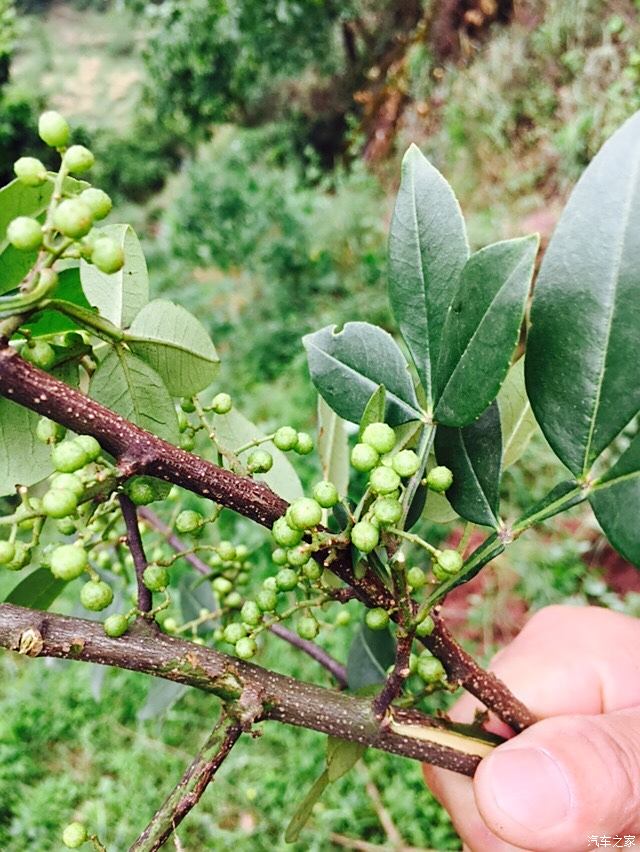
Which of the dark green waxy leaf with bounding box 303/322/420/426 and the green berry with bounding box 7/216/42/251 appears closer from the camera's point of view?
the green berry with bounding box 7/216/42/251

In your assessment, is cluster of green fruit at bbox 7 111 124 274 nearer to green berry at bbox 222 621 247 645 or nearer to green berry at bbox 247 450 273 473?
green berry at bbox 247 450 273 473

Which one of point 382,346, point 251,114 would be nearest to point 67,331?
point 382,346

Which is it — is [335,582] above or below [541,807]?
above

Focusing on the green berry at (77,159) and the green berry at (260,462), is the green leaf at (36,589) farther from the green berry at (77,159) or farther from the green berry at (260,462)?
the green berry at (77,159)

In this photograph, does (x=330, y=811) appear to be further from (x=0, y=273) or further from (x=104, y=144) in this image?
(x=104, y=144)

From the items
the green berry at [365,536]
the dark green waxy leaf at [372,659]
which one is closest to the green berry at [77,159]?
the green berry at [365,536]

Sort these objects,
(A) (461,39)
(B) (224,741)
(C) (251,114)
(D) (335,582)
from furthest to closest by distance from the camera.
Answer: (C) (251,114) < (A) (461,39) < (D) (335,582) < (B) (224,741)

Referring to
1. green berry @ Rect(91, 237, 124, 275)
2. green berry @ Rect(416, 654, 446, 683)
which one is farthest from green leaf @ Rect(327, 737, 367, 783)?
green berry @ Rect(91, 237, 124, 275)
